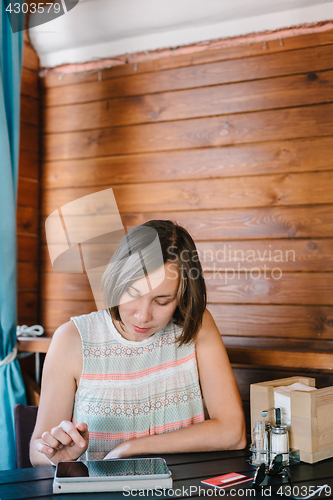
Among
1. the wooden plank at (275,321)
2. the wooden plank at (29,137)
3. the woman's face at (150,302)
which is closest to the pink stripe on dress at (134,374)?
the woman's face at (150,302)

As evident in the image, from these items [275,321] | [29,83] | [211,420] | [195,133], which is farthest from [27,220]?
[211,420]

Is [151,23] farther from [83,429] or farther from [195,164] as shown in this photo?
[83,429]

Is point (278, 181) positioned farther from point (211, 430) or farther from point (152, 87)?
point (211, 430)

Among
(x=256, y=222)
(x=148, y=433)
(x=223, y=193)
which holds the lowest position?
(x=148, y=433)

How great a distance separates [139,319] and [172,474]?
0.38m

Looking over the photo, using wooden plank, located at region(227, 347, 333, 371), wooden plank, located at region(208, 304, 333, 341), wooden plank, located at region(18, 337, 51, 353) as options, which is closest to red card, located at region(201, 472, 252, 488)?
wooden plank, located at region(227, 347, 333, 371)

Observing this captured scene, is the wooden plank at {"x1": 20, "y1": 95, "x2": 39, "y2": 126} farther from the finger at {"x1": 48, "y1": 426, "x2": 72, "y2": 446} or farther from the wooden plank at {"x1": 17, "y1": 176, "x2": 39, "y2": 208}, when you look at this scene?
the finger at {"x1": 48, "y1": 426, "x2": 72, "y2": 446}

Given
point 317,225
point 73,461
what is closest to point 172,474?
point 73,461

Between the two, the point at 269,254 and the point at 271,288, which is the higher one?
the point at 269,254

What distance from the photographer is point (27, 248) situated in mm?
2238

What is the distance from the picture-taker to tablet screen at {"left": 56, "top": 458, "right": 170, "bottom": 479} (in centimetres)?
94

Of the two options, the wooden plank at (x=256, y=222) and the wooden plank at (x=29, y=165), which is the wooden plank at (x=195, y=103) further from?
the wooden plank at (x=256, y=222)

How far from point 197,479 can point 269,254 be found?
106 cm

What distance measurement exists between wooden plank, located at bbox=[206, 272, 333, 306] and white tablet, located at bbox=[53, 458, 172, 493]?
1.00 metres
